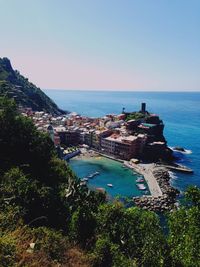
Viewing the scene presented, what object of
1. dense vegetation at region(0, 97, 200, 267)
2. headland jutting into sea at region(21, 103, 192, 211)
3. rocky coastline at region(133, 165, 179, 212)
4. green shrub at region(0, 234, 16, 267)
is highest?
green shrub at region(0, 234, 16, 267)

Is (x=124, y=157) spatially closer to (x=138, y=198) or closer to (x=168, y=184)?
(x=168, y=184)

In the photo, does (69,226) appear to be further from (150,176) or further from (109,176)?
(150,176)

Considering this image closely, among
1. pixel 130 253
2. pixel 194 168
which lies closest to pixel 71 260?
pixel 130 253

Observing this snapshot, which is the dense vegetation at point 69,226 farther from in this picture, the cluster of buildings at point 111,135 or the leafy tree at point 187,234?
the cluster of buildings at point 111,135

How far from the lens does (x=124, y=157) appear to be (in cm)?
4903

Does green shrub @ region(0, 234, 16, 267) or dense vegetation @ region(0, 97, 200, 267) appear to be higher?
green shrub @ region(0, 234, 16, 267)

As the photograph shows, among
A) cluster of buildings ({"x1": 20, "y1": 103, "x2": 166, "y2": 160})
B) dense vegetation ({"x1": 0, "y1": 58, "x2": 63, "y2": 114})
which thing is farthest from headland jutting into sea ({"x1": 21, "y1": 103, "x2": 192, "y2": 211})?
dense vegetation ({"x1": 0, "y1": 58, "x2": 63, "y2": 114})

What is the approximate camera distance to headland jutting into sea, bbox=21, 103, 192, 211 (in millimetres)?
34719

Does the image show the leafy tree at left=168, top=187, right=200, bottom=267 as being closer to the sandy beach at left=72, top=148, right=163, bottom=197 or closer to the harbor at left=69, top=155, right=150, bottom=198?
the harbor at left=69, top=155, right=150, bottom=198

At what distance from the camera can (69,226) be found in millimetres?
13312

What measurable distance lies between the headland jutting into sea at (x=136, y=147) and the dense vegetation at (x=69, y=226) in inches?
579

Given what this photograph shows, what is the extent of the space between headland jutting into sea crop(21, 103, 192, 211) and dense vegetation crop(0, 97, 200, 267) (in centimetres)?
1470

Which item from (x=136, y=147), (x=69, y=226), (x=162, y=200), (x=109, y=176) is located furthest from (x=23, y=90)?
(x=69, y=226)

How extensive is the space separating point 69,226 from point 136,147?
37.2 m
